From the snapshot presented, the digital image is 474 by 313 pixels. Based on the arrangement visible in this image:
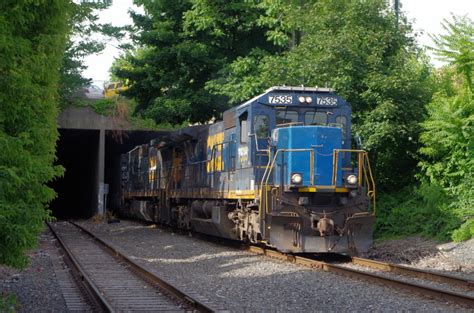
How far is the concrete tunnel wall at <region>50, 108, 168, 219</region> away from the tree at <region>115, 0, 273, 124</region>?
15.4 ft

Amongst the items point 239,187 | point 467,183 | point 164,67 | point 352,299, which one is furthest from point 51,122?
point 164,67

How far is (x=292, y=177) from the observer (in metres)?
13.2

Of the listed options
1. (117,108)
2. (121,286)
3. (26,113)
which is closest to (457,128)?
(121,286)

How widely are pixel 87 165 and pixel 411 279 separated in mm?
32738

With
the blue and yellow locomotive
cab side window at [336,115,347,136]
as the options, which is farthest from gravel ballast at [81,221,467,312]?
cab side window at [336,115,347,136]

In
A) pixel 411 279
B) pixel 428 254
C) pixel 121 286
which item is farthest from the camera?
pixel 428 254

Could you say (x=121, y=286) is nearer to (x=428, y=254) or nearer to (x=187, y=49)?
(x=428, y=254)

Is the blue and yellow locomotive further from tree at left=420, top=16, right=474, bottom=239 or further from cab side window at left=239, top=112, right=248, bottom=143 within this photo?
tree at left=420, top=16, right=474, bottom=239

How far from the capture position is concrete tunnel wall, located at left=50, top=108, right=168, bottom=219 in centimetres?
3141

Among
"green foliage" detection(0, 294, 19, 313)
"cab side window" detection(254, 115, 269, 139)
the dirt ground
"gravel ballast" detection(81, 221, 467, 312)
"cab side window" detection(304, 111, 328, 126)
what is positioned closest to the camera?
"green foliage" detection(0, 294, 19, 313)

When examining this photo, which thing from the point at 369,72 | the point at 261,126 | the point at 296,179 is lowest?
the point at 296,179

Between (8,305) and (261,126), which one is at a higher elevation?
(261,126)

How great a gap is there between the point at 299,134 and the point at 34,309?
6.71 m

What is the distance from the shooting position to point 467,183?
15742 mm
